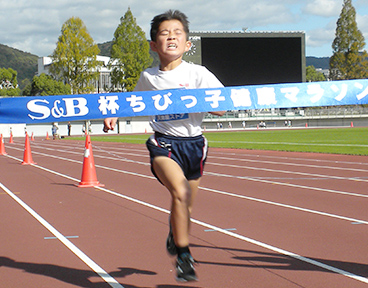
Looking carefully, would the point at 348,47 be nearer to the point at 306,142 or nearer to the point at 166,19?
the point at 306,142

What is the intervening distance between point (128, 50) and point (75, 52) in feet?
21.8

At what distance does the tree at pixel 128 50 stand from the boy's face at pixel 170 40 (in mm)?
63930

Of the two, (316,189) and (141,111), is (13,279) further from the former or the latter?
(316,189)

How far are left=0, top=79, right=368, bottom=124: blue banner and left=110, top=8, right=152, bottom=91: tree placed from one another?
63.7 metres

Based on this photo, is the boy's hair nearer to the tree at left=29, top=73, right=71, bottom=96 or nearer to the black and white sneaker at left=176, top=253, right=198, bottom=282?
the black and white sneaker at left=176, top=253, right=198, bottom=282

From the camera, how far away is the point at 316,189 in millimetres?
11164

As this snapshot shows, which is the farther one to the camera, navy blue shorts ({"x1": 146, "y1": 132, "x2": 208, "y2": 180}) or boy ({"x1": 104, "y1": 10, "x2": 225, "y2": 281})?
navy blue shorts ({"x1": 146, "y1": 132, "x2": 208, "y2": 180})

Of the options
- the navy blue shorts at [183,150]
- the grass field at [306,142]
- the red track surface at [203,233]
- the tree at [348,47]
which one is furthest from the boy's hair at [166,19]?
the tree at [348,47]

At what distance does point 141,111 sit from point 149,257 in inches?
72.0

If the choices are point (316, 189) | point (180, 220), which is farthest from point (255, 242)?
point (316, 189)

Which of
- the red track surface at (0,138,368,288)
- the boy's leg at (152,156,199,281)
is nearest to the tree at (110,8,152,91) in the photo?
the red track surface at (0,138,368,288)

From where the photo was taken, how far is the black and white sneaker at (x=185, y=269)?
4000mm

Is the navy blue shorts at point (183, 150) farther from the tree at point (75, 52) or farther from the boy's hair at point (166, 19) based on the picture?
the tree at point (75, 52)

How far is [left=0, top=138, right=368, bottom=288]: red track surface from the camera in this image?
Answer: 195 inches
